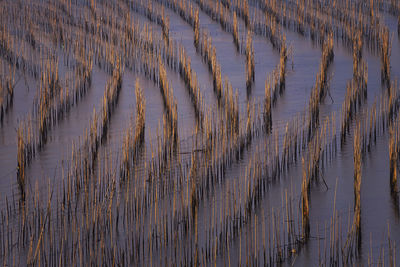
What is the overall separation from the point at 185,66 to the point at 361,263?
3.41 metres

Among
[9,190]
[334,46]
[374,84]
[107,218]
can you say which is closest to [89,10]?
[334,46]

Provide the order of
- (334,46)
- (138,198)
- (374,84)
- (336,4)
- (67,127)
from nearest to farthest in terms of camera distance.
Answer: (138,198), (67,127), (374,84), (334,46), (336,4)

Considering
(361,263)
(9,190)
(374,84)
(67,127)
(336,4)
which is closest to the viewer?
(361,263)

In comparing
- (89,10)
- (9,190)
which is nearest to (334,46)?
(89,10)

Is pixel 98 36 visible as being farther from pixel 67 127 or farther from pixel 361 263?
pixel 361 263

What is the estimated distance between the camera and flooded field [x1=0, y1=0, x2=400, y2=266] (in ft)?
8.96

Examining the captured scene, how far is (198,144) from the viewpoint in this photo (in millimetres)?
4074

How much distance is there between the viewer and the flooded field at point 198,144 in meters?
2.73

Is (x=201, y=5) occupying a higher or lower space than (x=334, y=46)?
higher

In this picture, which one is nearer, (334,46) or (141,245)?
(141,245)

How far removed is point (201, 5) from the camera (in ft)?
30.9

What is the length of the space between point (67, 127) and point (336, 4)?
17.5 ft

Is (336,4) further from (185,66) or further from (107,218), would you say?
(107,218)

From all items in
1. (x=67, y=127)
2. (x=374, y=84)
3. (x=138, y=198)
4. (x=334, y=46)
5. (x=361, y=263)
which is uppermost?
(x=334, y=46)
